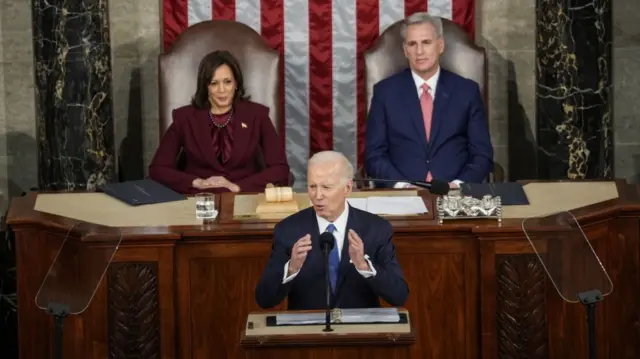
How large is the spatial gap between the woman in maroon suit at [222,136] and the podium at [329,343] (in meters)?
2.93

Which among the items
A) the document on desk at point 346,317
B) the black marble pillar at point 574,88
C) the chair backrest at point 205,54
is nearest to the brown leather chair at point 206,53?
the chair backrest at point 205,54

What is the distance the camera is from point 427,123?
723 cm

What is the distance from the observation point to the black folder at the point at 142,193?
6.15 meters

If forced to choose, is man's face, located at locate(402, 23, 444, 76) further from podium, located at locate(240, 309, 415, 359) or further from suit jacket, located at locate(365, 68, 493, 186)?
podium, located at locate(240, 309, 415, 359)

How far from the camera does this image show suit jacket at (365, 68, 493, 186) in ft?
23.4

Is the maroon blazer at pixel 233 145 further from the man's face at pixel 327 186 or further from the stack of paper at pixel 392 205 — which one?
the man's face at pixel 327 186

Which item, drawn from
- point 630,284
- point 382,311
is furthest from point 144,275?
point 630,284

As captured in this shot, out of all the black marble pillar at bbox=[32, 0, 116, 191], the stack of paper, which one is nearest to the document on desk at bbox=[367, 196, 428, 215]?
the stack of paper

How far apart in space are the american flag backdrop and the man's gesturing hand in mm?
3536

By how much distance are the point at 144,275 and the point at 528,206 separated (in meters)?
1.70

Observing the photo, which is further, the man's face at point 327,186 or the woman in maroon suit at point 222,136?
the woman in maroon suit at point 222,136

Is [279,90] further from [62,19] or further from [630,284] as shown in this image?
[630,284]

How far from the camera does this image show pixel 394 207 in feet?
19.2

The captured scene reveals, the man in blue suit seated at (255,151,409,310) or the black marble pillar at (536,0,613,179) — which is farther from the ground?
the black marble pillar at (536,0,613,179)
